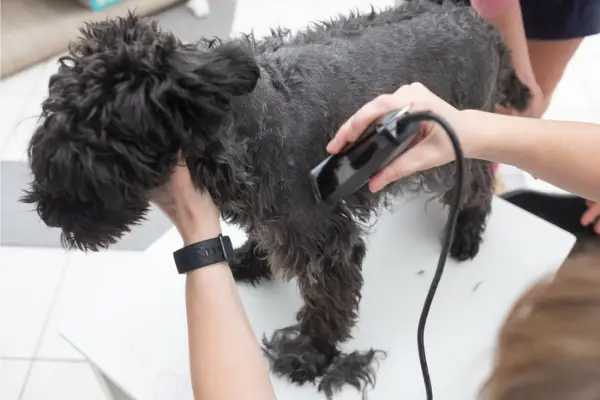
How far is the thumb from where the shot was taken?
2.24 feet

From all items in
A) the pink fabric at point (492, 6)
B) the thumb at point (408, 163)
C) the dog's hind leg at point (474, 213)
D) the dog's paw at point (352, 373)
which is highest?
the pink fabric at point (492, 6)

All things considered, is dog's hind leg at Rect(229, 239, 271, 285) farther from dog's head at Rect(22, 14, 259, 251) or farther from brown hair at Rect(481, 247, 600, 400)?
brown hair at Rect(481, 247, 600, 400)

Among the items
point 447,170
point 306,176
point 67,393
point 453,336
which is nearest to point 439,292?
point 453,336

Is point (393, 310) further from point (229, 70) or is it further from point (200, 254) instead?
→ point (229, 70)

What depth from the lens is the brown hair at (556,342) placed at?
0.38m

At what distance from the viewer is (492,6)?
104cm

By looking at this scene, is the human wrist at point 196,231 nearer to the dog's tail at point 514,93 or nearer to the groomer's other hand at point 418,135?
the groomer's other hand at point 418,135

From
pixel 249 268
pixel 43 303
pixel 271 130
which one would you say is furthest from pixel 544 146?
pixel 43 303

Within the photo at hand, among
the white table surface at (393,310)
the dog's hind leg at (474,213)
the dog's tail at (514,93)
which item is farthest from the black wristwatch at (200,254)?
the dog's tail at (514,93)

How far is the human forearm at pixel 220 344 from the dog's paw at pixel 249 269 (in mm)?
320

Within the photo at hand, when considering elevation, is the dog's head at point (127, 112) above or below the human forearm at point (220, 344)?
above

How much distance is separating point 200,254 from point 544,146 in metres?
0.46

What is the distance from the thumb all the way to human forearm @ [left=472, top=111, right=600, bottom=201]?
68 millimetres

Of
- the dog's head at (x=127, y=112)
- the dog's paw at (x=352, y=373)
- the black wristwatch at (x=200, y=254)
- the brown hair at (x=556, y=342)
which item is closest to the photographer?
the brown hair at (x=556, y=342)
